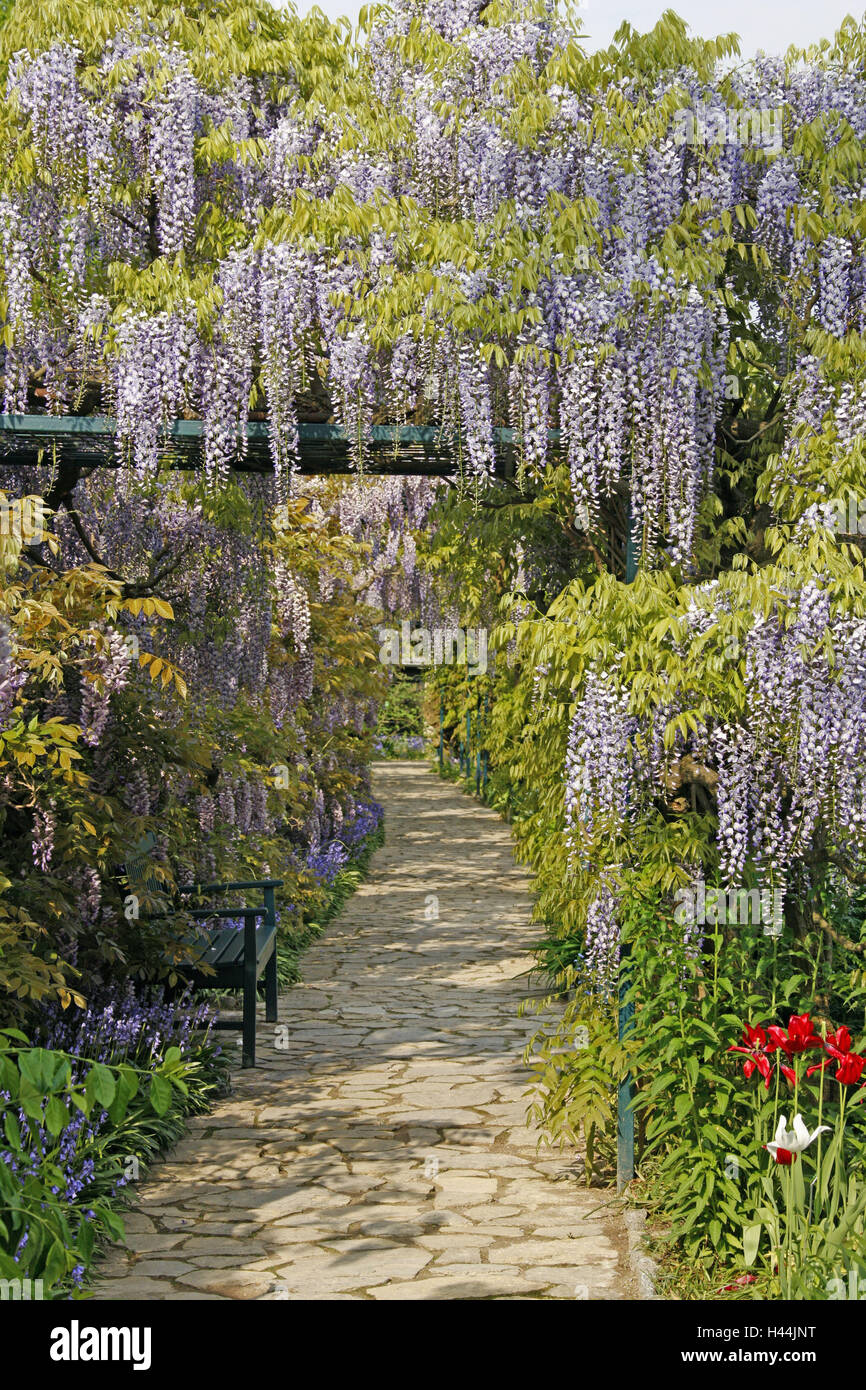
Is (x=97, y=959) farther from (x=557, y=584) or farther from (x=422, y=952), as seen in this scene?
(x=422, y=952)

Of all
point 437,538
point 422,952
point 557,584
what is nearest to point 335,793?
point 422,952

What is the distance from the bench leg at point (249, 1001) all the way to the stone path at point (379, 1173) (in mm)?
105

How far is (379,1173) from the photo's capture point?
18.1 feet

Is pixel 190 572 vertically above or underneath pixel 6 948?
above

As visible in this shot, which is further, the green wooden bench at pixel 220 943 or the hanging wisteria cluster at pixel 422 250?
the green wooden bench at pixel 220 943

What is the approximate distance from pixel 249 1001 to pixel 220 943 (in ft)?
2.25

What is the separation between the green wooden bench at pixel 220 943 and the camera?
6.23 m

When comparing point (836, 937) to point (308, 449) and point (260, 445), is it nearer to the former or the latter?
point (308, 449)

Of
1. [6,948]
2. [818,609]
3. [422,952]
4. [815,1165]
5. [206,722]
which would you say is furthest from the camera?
[422,952]

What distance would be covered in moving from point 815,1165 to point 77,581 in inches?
146

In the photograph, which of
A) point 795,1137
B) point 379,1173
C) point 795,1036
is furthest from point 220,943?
point 795,1137

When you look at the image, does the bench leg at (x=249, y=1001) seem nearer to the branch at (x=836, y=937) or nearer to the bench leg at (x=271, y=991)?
the bench leg at (x=271, y=991)

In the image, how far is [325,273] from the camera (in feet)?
19.5

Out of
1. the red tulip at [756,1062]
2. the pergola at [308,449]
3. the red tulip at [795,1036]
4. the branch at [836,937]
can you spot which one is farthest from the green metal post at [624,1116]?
the pergola at [308,449]
